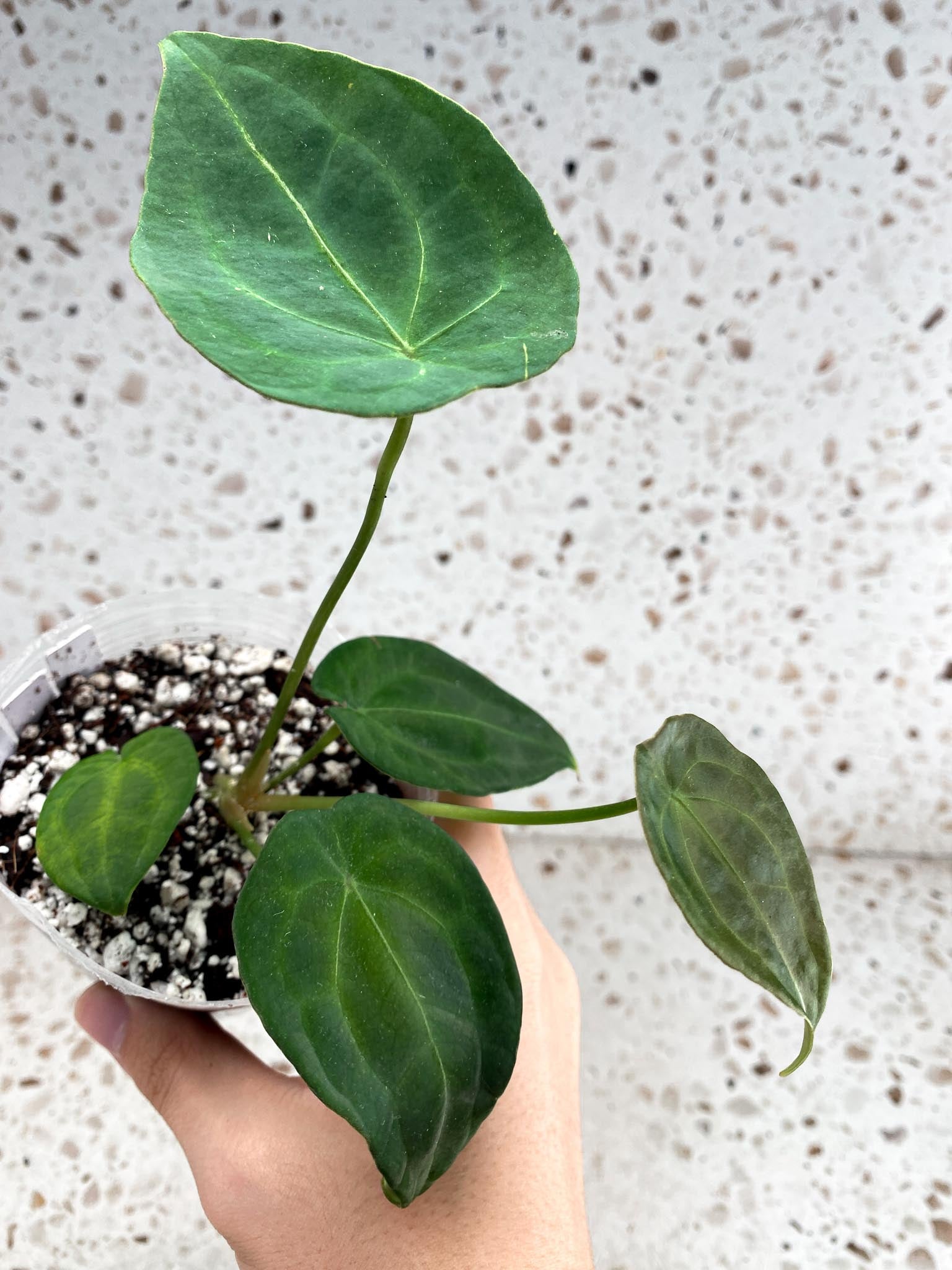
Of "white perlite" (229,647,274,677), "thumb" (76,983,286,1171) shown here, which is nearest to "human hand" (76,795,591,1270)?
"thumb" (76,983,286,1171)

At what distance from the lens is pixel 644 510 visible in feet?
3.05

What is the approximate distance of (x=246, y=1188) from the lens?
566mm

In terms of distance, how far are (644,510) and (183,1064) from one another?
24.1 inches

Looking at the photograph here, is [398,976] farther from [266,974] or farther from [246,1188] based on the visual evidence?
[246,1188]

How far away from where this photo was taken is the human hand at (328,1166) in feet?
1.79

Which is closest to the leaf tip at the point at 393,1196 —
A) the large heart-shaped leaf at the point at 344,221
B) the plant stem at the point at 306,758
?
the plant stem at the point at 306,758

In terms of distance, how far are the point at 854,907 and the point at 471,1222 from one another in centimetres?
67

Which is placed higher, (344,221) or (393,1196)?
(344,221)

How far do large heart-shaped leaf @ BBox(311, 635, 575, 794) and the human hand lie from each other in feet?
0.66

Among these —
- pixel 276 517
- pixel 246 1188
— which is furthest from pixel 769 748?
pixel 246 1188

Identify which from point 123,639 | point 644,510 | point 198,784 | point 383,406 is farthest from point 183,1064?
point 644,510

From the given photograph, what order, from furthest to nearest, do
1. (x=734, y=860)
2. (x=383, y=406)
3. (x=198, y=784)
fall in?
1. (x=198, y=784)
2. (x=734, y=860)
3. (x=383, y=406)

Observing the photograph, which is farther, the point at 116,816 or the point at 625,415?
the point at 625,415

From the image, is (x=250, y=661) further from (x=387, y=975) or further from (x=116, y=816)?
(x=387, y=975)
